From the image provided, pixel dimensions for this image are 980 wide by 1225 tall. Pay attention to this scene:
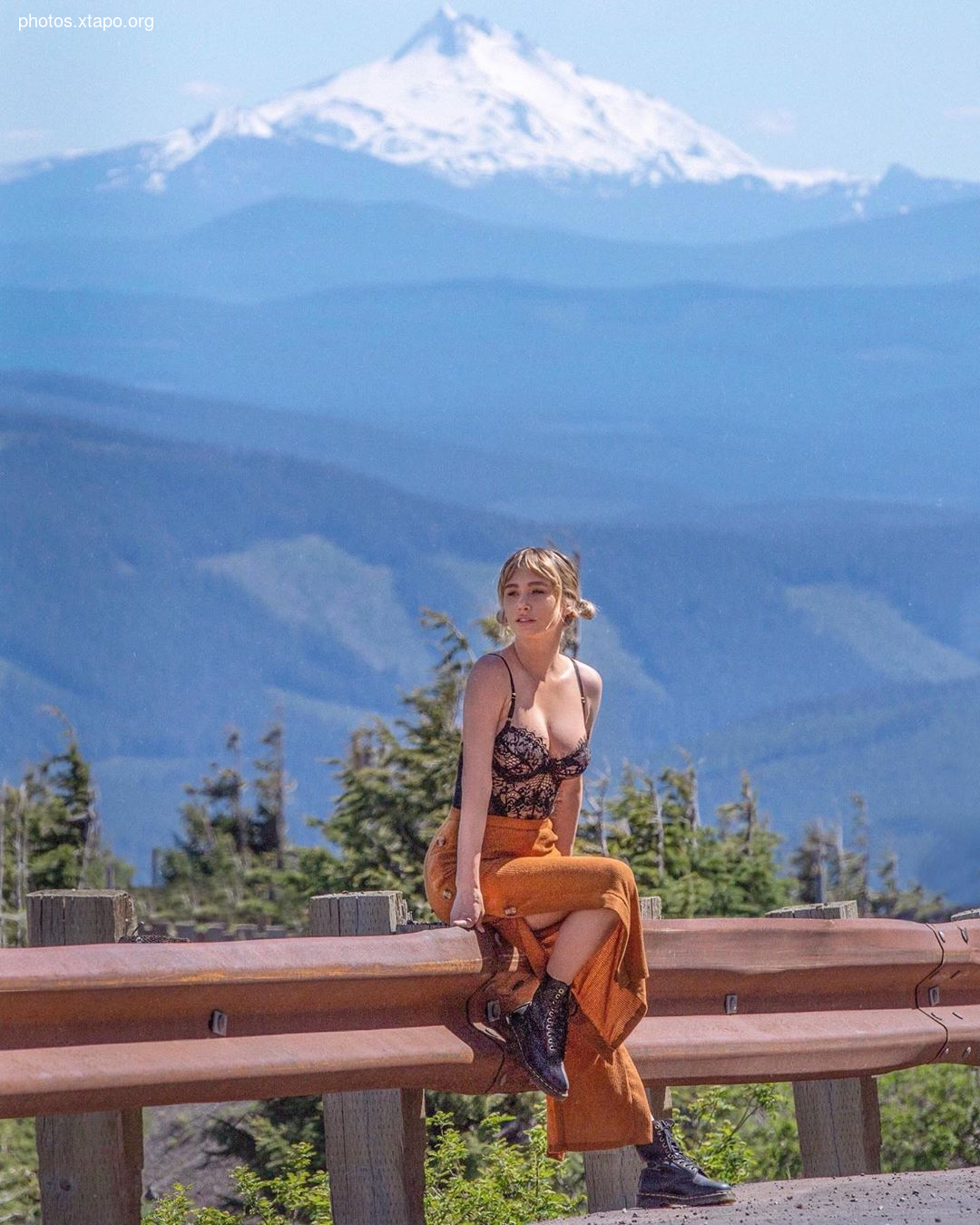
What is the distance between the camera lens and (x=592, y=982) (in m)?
4.32

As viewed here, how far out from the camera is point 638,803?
1296 centimetres

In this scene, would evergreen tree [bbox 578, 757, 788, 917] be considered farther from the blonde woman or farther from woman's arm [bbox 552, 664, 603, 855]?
the blonde woman

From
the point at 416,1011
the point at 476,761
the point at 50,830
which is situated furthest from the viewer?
the point at 50,830

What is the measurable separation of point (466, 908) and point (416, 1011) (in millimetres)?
260

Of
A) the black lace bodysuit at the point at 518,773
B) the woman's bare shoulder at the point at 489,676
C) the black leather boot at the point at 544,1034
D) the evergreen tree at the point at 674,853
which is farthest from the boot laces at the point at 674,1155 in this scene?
the evergreen tree at the point at 674,853

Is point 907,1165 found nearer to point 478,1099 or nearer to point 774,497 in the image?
point 478,1099

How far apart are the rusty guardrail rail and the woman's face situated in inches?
28.2

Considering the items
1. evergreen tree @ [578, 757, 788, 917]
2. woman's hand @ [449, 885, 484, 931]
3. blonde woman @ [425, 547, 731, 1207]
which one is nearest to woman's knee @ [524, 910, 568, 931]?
blonde woman @ [425, 547, 731, 1207]

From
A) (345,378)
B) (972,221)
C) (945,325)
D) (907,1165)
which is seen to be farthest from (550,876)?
(345,378)

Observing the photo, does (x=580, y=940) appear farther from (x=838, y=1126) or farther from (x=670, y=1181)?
(x=838, y=1126)

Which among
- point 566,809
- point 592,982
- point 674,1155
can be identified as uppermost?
point 566,809

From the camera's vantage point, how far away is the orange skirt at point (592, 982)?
4.32 m

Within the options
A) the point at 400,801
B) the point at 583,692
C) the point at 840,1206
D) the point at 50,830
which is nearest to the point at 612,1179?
the point at 840,1206

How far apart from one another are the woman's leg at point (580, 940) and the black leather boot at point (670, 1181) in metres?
0.47
